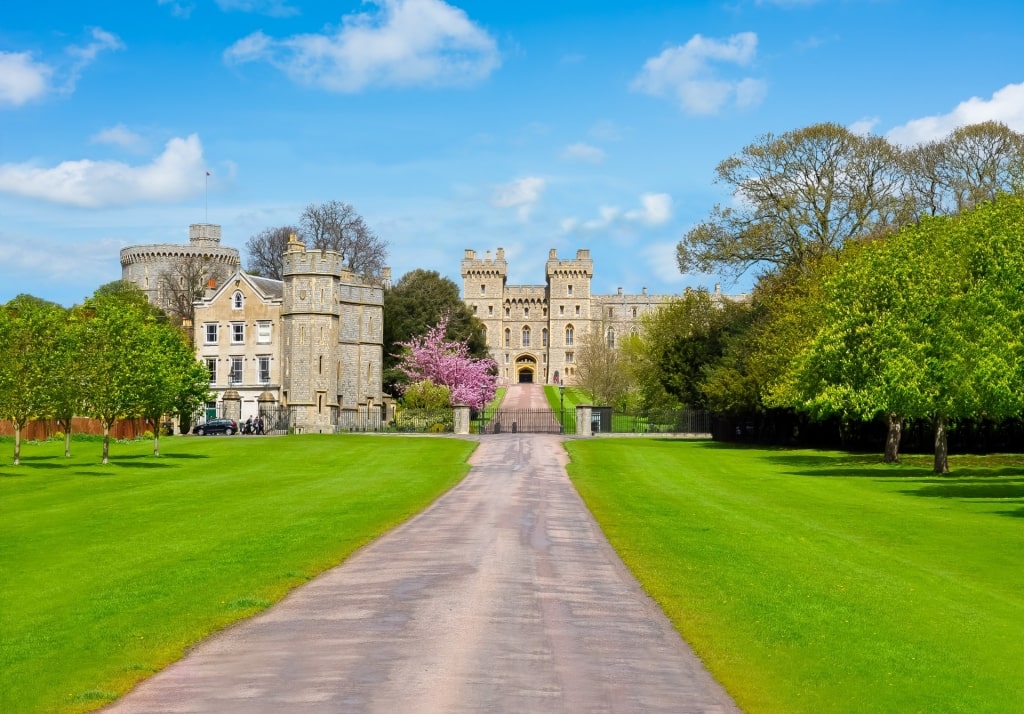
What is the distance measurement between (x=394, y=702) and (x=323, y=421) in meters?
74.5

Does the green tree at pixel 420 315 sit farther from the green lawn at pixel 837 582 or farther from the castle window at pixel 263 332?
the green lawn at pixel 837 582

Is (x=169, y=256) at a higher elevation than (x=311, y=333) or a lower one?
higher

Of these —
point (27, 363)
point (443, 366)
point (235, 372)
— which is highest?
point (443, 366)

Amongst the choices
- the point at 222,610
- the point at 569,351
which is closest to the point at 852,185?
the point at 222,610

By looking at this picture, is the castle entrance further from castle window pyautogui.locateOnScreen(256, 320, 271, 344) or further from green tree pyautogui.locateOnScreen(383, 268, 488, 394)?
castle window pyautogui.locateOnScreen(256, 320, 271, 344)

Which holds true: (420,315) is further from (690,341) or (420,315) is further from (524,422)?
(690,341)

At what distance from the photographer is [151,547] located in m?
23.4

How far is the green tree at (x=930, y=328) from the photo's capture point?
3903 cm

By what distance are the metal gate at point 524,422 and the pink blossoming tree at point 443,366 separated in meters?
2.35

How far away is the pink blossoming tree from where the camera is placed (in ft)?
327

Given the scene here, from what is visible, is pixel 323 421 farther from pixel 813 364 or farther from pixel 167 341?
pixel 813 364

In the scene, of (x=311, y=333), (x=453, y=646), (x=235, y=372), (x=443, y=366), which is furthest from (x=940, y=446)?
(x=443, y=366)

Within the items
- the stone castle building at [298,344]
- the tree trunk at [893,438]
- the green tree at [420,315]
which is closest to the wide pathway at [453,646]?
the tree trunk at [893,438]

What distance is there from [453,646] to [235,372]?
3068 inches
